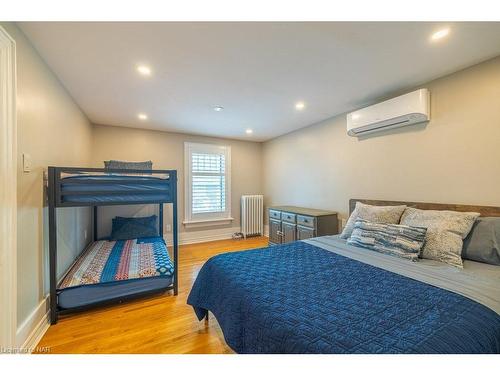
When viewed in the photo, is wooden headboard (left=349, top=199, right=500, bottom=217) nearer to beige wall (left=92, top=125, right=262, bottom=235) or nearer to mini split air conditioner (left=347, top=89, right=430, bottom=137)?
mini split air conditioner (left=347, top=89, right=430, bottom=137)

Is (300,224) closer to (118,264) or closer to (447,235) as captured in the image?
(447,235)

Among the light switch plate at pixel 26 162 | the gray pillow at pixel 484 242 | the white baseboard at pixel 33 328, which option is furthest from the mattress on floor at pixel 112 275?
the gray pillow at pixel 484 242

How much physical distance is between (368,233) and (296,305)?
1278 millimetres

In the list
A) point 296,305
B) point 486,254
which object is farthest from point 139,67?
point 486,254

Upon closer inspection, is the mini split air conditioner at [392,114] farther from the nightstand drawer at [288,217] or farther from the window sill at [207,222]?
the window sill at [207,222]

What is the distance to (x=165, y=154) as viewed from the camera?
4.18 m

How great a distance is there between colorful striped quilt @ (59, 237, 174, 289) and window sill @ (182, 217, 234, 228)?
1.17 metres

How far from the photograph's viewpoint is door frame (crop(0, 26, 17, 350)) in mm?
1279

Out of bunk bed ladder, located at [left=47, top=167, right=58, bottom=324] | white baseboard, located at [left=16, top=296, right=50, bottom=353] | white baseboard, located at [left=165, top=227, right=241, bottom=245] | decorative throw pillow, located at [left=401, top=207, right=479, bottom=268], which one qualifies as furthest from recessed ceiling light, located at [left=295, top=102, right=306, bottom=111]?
white baseboard, located at [left=16, top=296, right=50, bottom=353]

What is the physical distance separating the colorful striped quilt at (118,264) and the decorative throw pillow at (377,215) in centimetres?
205

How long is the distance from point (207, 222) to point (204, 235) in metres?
0.28

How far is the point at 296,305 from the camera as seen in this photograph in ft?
3.63

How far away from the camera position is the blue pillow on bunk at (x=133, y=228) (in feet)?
11.5
